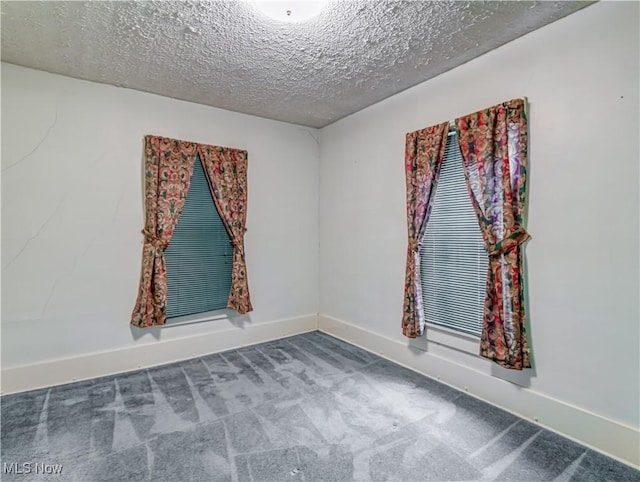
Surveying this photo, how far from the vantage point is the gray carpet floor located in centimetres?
178

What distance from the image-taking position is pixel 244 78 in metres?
2.88

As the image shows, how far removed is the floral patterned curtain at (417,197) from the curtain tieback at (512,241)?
73 cm

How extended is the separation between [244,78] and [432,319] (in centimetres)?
Result: 271

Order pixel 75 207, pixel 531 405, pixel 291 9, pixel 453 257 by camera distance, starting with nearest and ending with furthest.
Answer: pixel 291 9 → pixel 531 405 → pixel 453 257 → pixel 75 207

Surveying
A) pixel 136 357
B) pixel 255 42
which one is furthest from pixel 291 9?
pixel 136 357

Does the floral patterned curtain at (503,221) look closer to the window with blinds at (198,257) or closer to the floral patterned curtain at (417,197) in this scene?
the floral patterned curtain at (417,197)

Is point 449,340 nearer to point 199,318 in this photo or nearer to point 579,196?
point 579,196

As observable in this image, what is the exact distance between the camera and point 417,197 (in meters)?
2.93

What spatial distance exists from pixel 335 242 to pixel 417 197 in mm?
1446

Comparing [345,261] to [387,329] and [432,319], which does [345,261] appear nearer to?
[387,329]

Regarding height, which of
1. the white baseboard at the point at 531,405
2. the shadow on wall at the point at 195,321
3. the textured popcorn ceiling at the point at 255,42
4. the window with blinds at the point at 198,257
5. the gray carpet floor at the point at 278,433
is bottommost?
the gray carpet floor at the point at 278,433

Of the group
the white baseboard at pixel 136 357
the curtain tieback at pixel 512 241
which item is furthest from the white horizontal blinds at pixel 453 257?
the white baseboard at pixel 136 357

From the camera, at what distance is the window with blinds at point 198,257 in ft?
11.0

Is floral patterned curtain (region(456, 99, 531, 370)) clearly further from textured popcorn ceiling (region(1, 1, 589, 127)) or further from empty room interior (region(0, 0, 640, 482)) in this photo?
textured popcorn ceiling (region(1, 1, 589, 127))
